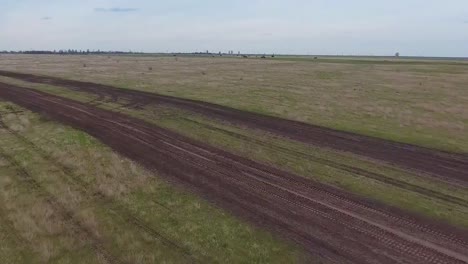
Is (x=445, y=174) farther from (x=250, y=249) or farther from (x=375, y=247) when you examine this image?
(x=250, y=249)

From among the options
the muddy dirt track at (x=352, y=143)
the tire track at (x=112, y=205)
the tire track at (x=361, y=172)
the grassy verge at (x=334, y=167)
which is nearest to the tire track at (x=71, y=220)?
the tire track at (x=112, y=205)

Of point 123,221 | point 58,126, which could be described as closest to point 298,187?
point 123,221

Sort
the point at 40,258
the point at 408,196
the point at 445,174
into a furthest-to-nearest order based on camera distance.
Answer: the point at 445,174, the point at 408,196, the point at 40,258

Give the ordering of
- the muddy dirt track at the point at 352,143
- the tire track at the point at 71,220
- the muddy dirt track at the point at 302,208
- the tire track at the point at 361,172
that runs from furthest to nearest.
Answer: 1. the muddy dirt track at the point at 352,143
2. the tire track at the point at 361,172
3. the muddy dirt track at the point at 302,208
4. the tire track at the point at 71,220

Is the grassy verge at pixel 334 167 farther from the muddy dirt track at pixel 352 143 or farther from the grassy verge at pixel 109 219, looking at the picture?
the grassy verge at pixel 109 219

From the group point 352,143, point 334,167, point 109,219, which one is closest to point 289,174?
point 334,167

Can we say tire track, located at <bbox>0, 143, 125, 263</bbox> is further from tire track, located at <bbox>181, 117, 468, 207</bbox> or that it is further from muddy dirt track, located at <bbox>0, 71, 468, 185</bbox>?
muddy dirt track, located at <bbox>0, 71, 468, 185</bbox>
